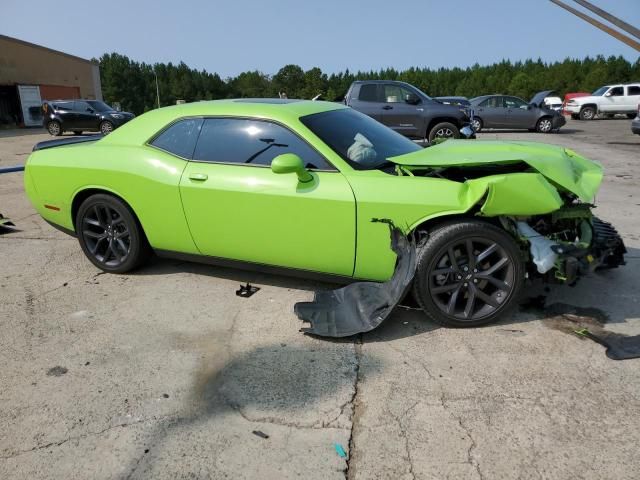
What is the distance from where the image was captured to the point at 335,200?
3.17m

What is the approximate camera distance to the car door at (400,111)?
1287 cm

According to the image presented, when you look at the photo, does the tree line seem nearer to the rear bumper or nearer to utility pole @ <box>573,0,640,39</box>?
the rear bumper

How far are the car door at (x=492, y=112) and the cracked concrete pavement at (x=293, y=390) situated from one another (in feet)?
53.4

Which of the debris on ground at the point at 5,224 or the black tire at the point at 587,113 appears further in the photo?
the black tire at the point at 587,113

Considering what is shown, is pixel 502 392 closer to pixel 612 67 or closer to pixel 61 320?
pixel 61 320

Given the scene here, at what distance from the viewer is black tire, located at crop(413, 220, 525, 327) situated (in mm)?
2998

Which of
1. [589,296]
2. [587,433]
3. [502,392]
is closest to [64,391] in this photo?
[502,392]

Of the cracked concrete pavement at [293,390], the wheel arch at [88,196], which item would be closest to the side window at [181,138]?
the wheel arch at [88,196]

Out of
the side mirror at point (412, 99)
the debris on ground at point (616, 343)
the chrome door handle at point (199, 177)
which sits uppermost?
the side mirror at point (412, 99)

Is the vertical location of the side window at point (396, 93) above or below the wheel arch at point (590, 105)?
above

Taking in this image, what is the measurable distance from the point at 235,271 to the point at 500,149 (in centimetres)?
237

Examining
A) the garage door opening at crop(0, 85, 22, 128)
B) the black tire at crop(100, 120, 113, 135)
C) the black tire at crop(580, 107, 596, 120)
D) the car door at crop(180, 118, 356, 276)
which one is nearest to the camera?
the car door at crop(180, 118, 356, 276)

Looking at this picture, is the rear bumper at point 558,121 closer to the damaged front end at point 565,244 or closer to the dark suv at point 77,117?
the dark suv at point 77,117

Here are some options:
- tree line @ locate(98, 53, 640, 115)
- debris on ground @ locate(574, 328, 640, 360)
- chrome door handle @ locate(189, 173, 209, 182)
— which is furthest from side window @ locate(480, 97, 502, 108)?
tree line @ locate(98, 53, 640, 115)
